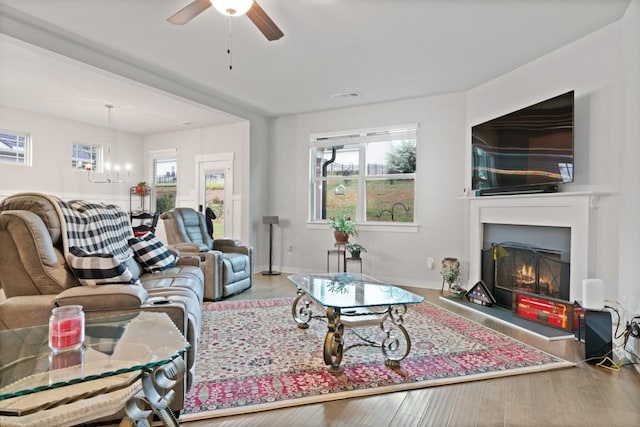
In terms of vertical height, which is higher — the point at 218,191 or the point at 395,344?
the point at 218,191

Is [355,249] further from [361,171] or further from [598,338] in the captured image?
[598,338]

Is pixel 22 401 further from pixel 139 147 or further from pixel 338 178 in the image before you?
pixel 139 147

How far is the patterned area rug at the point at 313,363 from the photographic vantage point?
199cm

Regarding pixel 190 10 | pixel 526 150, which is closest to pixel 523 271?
pixel 526 150

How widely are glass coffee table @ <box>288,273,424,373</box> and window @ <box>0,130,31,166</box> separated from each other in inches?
220

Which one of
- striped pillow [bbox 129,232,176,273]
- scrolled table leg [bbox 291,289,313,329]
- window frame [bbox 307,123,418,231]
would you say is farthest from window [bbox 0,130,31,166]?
scrolled table leg [bbox 291,289,313,329]

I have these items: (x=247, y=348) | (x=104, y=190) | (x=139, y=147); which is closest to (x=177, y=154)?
(x=139, y=147)

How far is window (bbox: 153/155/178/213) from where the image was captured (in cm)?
718

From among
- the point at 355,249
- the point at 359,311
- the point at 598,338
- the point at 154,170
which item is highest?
the point at 154,170

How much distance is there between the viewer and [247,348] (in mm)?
2666

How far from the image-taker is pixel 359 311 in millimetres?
2514

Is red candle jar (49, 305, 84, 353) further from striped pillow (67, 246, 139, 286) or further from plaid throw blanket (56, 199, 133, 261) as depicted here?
plaid throw blanket (56, 199, 133, 261)

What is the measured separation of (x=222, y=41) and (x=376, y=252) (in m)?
3.41

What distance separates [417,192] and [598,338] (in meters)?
2.85
